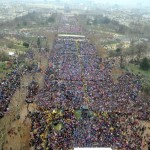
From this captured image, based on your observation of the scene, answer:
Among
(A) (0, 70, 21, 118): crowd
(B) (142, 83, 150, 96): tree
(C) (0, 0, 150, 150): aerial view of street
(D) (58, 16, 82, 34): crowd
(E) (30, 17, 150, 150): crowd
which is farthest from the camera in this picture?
(D) (58, 16, 82, 34): crowd

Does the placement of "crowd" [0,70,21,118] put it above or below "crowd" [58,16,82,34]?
above

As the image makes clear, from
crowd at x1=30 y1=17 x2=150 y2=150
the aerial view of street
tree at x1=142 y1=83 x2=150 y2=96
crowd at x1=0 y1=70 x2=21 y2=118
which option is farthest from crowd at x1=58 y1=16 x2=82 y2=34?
tree at x1=142 y1=83 x2=150 y2=96

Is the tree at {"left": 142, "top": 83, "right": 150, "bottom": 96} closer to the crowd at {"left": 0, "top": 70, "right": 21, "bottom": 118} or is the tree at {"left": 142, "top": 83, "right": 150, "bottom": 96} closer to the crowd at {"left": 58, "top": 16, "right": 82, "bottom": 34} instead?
the crowd at {"left": 0, "top": 70, "right": 21, "bottom": 118}

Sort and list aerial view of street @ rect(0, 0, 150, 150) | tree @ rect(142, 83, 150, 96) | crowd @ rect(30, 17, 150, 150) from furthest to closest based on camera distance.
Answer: tree @ rect(142, 83, 150, 96) < aerial view of street @ rect(0, 0, 150, 150) < crowd @ rect(30, 17, 150, 150)

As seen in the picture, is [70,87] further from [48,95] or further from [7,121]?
[7,121]

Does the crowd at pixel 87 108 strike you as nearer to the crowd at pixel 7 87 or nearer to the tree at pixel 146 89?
the tree at pixel 146 89
